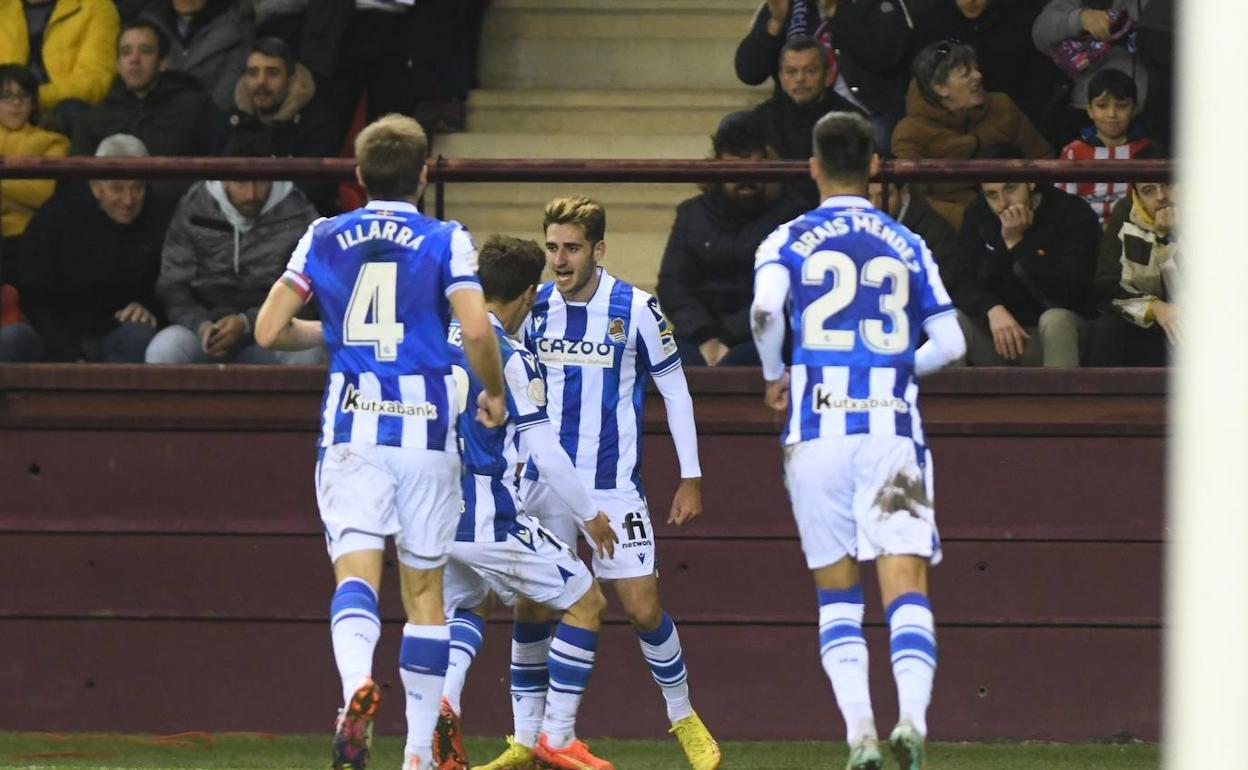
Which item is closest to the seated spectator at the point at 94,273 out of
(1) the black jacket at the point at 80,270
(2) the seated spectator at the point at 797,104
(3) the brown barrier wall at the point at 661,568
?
(1) the black jacket at the point at 80,270

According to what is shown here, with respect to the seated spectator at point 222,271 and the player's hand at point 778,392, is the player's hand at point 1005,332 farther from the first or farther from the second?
the seated spectator at point 222,271

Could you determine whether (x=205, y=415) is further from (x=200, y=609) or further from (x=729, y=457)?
(x=729, y=457)

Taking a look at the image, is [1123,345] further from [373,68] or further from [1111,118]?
[373,68]

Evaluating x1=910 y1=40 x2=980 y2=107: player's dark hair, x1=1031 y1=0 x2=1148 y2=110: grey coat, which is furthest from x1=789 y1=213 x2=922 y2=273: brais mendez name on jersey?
x1=1031 y1=0 x2=1148 y2=110: grey coat

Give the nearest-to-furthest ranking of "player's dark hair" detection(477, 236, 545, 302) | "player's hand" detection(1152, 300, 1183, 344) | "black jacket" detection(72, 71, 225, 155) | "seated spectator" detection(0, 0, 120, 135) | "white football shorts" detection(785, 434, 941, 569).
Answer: "white football shorts" detection(785, 434, 941, 569) < "player's dark hair" detection(477, 236, 545, 302) < "player's hand" detection(1152, 300, 1183, 344) < "black jacket" detection(72, 71, 225, 155) < "seated spectator" detection(0, 0, 120, 135)

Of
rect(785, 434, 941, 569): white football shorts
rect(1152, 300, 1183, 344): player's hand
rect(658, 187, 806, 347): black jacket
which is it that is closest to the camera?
rect(785, 434, 941, 569): white football shorts

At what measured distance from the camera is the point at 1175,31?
8.90 meters

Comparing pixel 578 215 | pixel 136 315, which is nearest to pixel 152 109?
pixel 136 315

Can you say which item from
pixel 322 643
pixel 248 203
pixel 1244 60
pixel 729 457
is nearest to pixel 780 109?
pixel 729 457

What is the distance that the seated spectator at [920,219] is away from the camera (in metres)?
7.79

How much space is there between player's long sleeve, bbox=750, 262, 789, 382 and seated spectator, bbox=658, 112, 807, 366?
7.86ft

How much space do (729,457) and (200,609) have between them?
2.28m

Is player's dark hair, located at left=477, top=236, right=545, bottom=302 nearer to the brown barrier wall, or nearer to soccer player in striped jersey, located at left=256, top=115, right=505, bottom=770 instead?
soccer player in striped jersey, located at left=256, top=115, right=505, bottom=770

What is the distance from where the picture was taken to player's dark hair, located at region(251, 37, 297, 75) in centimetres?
909
